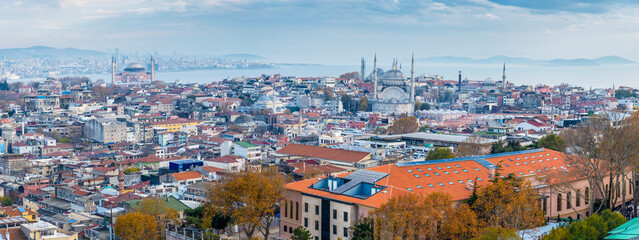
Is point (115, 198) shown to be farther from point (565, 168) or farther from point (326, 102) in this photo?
point (326, 102)

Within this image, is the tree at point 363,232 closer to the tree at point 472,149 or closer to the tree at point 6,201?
the tree at point 472,149

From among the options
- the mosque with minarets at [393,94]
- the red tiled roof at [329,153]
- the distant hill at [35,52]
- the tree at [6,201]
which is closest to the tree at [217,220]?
the red tiled roof at [329,153]

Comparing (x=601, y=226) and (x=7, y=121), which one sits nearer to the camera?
(x=601, y=226)

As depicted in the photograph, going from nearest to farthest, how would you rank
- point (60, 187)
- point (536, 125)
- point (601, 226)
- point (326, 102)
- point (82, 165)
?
point (601, 226) → point (60, 187) → point (82, 165) → point (536, 125) → point (326, 102)

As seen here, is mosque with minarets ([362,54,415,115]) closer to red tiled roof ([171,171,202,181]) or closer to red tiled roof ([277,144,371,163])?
red tiled roof ([277,144,371,163])

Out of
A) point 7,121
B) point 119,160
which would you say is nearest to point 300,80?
point 7,121

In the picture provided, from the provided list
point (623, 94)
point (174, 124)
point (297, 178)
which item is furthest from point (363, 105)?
point (297, 178)

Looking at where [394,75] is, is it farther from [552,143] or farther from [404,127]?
[552,143]
